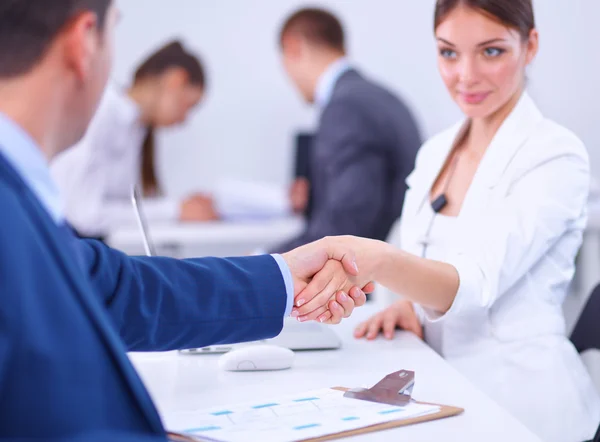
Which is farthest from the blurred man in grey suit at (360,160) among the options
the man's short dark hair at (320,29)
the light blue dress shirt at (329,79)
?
the man's short dark hair at (320,29)

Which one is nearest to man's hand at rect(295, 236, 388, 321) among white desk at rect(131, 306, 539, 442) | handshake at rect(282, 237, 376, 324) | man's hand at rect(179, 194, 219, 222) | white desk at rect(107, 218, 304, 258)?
handshake at rect(282, 237, 376, 324)

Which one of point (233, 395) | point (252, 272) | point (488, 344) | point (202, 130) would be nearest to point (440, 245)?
point (488, 344)

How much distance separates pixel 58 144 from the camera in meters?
0.84

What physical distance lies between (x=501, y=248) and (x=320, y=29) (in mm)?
2027

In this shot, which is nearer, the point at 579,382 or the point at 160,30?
the point at 579,382

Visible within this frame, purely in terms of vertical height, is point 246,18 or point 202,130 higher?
point 246,18

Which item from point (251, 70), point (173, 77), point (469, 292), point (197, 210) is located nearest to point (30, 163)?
point (469, 292)

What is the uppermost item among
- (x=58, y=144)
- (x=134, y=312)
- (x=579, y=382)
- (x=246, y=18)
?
(x=246, y=18)

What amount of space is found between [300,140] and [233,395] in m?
3.36

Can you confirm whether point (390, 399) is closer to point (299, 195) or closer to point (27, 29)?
point (27, 29)

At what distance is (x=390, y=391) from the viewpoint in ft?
3.78

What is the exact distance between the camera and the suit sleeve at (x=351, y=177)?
287 cm

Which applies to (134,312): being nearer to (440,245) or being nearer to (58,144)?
(58,144)

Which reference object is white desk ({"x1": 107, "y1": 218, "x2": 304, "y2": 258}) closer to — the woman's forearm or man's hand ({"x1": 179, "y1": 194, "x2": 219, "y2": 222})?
man's hand ({"x1": 179, "y1": 194, "x2": 219, "y2": 222})
